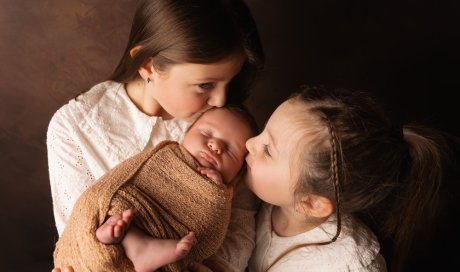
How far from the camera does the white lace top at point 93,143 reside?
45.3 inches

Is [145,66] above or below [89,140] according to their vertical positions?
above

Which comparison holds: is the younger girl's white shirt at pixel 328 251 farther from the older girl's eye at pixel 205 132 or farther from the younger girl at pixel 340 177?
the older girl's eye at pixel 205 132

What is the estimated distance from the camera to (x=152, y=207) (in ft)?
2.99

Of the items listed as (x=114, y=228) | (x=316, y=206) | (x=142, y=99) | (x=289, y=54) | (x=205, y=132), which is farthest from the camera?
(x=289, y=54)

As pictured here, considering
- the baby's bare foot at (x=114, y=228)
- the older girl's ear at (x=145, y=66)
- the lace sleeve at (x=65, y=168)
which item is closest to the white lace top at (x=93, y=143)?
the lace sleeve at (x=65, y=168)

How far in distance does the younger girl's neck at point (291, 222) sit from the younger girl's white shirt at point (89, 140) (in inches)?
13.8

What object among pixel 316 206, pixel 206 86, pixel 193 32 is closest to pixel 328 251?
pixel 316 206

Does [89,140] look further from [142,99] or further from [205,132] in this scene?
[205,132]

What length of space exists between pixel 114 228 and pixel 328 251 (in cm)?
52

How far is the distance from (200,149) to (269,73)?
48 cm

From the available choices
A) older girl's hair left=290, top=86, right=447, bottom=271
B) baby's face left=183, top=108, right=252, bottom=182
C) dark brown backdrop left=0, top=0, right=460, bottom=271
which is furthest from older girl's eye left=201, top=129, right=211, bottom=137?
dark brown backdrop left=0, top=0, right=460, bottom=271

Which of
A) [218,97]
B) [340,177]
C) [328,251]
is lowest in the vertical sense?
[328,251]

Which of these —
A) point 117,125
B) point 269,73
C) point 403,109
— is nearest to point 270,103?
point 269,73

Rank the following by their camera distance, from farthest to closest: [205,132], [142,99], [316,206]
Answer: [142,99] → [205,132] → [316,206]
